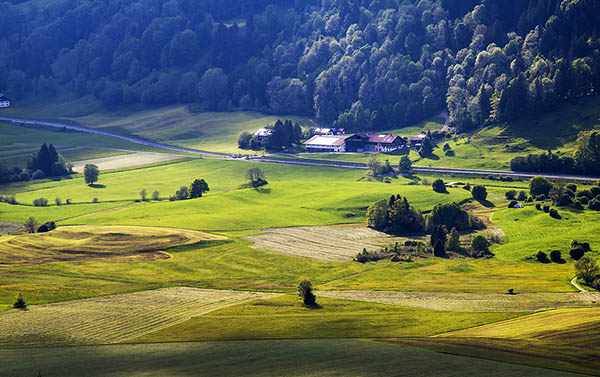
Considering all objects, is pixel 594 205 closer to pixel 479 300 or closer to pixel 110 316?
pixel 479 300

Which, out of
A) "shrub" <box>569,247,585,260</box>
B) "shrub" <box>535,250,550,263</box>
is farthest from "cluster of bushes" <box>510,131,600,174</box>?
"shrub" <box>535,250,550,263</box>

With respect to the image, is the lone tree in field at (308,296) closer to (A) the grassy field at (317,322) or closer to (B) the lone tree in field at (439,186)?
(A) the grassy field at (317,322)

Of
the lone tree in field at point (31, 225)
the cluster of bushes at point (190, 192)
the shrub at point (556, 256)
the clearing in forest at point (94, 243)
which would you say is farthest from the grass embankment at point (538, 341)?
the cluster of bushes at point (190, 192)

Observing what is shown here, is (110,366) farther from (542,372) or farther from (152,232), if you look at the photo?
(152,232)

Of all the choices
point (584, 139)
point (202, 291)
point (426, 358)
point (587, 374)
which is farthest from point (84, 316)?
point (584, 139)

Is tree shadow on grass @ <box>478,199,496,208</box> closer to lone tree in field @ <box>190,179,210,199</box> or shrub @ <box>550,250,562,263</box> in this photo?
shrub @ <box>550,250,562,263</box>
